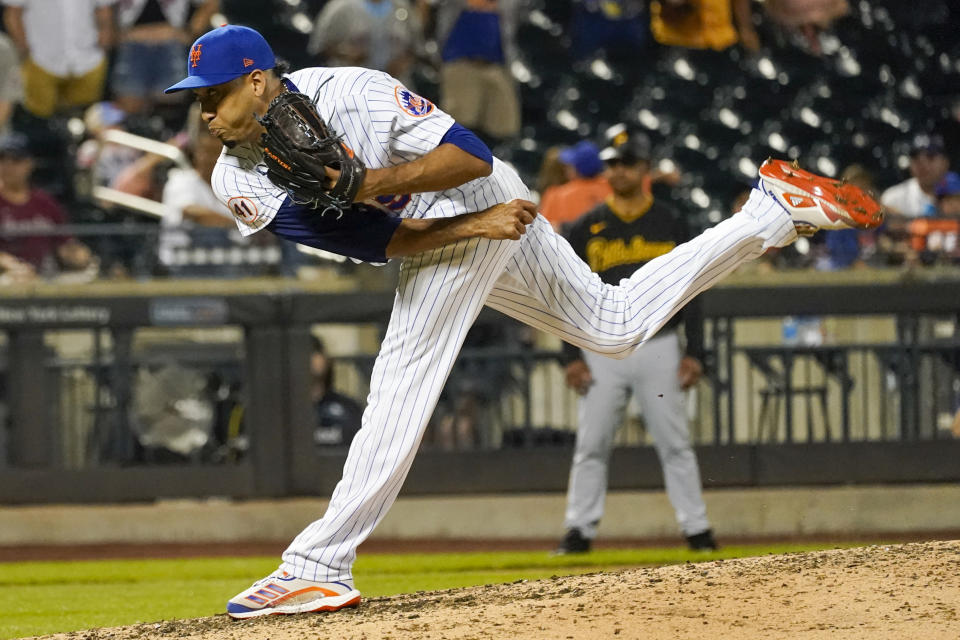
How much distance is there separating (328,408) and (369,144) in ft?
13.8

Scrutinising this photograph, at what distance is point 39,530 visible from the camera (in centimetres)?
819

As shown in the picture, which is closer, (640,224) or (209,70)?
(209,70)

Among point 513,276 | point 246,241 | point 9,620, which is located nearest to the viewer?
point 513,276

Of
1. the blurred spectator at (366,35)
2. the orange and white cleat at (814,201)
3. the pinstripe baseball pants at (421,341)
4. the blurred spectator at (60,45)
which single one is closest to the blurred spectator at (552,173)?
the blurred spectator at (366,35)

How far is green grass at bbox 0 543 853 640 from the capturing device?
19.3ft

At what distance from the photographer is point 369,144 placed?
13.4ft

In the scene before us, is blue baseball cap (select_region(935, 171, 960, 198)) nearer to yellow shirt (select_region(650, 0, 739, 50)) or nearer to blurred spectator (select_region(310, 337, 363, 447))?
yellow shirt (select_region(650, 0, 739, 50))

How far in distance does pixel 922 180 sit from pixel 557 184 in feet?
8.26

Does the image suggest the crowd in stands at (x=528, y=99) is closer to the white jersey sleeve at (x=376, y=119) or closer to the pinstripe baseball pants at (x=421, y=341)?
the pinstripe baseball pants at (x=421, y=341)

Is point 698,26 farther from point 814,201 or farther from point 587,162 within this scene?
point 814,201

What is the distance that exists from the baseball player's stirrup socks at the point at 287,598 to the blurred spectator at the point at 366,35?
272 inches

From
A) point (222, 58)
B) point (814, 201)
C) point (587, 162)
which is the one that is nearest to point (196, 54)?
point (222, 58)

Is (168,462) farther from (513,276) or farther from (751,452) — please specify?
(513,276)

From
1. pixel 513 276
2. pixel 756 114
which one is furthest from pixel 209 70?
pixel 756 114
